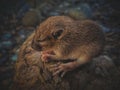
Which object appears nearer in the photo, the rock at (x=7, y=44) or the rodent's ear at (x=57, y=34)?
the rodent's ear at (x=57, y=34)

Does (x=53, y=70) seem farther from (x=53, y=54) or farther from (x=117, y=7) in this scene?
(x=117, y=7)

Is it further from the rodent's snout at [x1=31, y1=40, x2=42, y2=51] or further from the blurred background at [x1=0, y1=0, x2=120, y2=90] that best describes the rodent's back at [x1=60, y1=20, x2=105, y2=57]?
the blurred background at [x1=0, y1=0, x2=120, y2=90]

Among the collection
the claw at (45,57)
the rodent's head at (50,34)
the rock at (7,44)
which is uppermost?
the rodent's head at (50,34)

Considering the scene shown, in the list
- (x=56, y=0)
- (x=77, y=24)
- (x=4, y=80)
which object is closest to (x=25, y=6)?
(x=56, y=0)

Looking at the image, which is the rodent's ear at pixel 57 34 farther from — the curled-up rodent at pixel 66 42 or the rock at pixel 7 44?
the rock at pixel 7 44

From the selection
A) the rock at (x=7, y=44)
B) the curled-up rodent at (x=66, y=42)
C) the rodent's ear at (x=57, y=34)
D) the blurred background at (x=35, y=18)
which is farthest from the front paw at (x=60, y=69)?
the rock at (x=7, y=44)

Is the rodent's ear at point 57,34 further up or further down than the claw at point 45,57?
further up

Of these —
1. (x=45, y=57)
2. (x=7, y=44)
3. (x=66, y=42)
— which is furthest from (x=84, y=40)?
(x=7, y=44)
